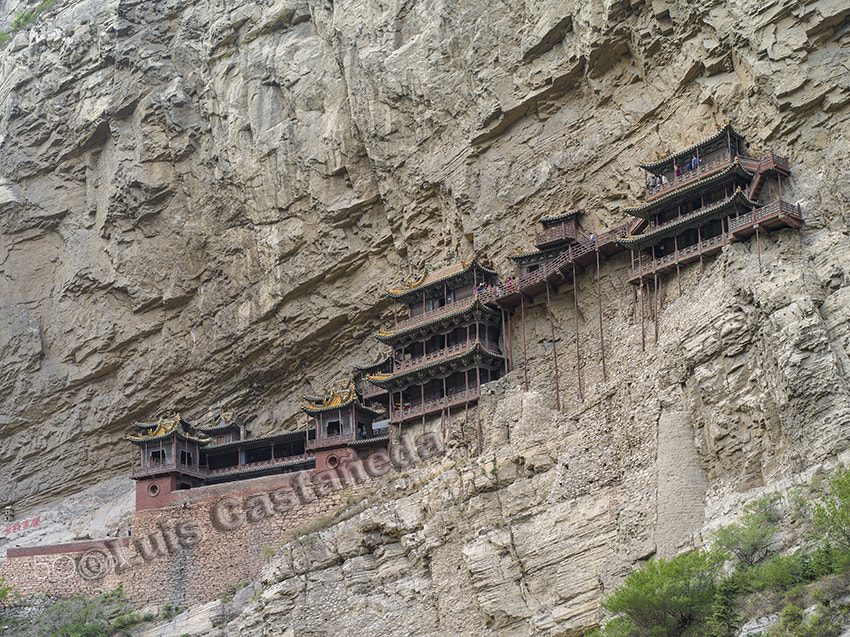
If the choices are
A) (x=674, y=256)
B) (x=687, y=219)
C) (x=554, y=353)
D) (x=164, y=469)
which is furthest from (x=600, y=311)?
(x=164, y=469)

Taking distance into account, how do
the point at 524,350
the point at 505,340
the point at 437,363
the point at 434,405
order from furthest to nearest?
1. the point at 505,340
2. the point at 437,363
3. the point at 434,405
4. the point at 524,350

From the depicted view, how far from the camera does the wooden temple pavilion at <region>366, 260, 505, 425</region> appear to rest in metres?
40.0

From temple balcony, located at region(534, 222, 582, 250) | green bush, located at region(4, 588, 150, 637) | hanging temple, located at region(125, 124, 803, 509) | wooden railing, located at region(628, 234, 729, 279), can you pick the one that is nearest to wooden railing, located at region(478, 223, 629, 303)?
hanging temple, located at region(125, 124, 803, 509)

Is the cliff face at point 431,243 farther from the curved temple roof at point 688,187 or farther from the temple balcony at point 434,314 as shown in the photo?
the temple balcony at point 434,314

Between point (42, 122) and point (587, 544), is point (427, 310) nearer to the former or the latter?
point (587, 544)

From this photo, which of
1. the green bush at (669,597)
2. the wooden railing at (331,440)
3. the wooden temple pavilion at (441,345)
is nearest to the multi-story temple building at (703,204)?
the wooden temple pavilion at (441,345)

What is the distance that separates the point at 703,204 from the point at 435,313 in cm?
1256

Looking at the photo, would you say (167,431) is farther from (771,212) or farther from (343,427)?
(771,212)

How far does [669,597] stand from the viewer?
2420 centimetres

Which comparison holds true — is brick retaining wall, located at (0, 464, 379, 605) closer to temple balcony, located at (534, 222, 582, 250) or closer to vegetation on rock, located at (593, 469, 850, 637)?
temple balcony, located at (534, 222, 582, 250)

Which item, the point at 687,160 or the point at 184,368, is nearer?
the point at 687,160

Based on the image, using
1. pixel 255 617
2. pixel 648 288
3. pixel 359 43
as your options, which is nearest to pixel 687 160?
Result: pixel 648 288

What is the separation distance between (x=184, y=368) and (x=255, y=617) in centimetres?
1829

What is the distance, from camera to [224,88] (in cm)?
5078
